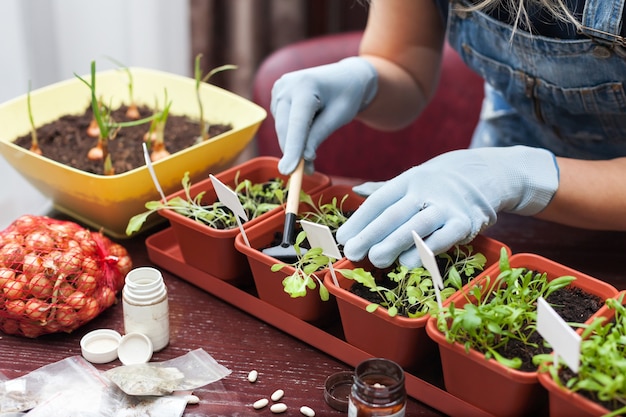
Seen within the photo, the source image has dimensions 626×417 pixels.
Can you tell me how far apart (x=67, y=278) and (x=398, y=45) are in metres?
0.82

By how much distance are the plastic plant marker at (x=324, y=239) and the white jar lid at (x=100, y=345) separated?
32 centimetres

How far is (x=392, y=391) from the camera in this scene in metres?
0.81

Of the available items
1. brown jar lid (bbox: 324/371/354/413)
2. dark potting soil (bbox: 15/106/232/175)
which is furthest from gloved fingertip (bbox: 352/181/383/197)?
dark potting soil (bbox: 15/106/232/175)

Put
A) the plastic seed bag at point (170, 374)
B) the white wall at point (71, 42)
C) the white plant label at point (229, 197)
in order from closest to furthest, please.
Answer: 1. the plastic seed bag at point (170, 374)
2. the white plant label at point (229, 197)
3. the white wall at point (71, 42)

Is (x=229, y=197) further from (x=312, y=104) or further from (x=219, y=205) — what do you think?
(x=312, y=104)

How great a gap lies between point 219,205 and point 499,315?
1.73 feet

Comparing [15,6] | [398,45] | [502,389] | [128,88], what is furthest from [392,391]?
[15,6]

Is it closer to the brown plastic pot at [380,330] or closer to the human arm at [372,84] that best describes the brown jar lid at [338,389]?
the brown plastic pot at [380,330]

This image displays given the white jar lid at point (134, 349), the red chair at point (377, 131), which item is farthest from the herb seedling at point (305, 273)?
the red chair at point (377, 131)

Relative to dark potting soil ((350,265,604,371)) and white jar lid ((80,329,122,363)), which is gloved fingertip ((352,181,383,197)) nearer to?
dark potting soil ((350,265,604,371))

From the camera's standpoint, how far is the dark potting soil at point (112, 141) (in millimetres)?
1336

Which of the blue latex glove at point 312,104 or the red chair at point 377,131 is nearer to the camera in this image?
the blue latex glove at point 312,104

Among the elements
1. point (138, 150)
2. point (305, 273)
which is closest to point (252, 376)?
point (305, 273)

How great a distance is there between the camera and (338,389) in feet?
3.07
